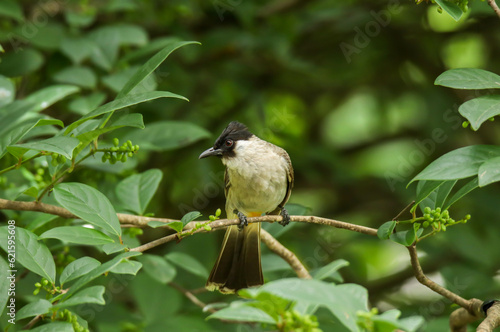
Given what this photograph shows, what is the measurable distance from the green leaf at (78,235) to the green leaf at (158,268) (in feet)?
2.48

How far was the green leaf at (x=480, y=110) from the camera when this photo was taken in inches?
59.3

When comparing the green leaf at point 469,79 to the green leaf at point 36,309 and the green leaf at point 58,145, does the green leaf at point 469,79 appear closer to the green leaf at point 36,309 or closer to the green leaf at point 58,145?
the green leaf at point 58,145

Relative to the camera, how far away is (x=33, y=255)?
1690mm

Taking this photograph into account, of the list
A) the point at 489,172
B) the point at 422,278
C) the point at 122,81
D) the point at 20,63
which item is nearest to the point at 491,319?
the point at 422,278

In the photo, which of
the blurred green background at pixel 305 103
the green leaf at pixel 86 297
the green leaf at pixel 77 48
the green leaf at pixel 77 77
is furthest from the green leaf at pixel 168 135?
the green leaf at pixel 86 297

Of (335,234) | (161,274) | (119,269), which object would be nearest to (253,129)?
(335,234)

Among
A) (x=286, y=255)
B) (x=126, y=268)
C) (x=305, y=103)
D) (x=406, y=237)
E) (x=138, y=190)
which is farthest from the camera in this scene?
(x=305, y=103)

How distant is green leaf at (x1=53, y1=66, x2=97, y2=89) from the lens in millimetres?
2754

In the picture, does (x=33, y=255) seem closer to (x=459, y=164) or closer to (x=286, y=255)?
(x=286, y=255)

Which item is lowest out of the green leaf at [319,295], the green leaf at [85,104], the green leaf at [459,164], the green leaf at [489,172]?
the green leaf at [85,104]

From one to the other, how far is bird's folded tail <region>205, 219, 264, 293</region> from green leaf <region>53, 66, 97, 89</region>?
1044 millimetres

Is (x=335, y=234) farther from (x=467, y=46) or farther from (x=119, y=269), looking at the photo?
(x=119, y=269)

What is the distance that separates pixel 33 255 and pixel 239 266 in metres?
1.34

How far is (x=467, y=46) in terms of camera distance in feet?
14.7
